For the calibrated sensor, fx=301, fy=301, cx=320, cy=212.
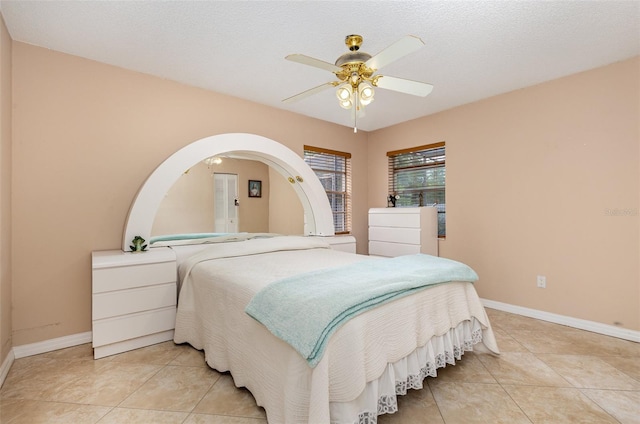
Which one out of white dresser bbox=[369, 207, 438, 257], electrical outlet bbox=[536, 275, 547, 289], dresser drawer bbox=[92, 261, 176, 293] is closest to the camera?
dresser drawer bbox=[92, 261, 176, 293]

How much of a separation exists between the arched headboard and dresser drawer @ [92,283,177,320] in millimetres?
465

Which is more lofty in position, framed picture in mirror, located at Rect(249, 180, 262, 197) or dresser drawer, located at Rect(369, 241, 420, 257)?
framed picture in mirror, located at Rect(249, 180, 262, 197)

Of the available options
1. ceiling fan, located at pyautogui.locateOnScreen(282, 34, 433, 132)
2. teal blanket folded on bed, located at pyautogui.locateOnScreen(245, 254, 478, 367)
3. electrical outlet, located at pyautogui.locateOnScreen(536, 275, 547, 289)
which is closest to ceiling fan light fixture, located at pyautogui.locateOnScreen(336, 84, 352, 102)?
ceiling fan, located at pyautogui.locateOnScreen(282, 34, 433, 132)

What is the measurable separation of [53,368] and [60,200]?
1.26m

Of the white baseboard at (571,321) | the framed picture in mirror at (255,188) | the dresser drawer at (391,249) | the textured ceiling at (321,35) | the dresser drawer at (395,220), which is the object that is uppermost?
the textured ceiling at (321,35)

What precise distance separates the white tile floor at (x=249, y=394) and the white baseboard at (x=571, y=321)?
14 cm

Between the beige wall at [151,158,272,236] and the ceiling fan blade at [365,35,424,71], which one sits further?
the beige wall at [151,158,272,236]

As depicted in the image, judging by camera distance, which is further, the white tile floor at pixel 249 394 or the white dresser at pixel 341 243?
the white dresser at pixel 341 243

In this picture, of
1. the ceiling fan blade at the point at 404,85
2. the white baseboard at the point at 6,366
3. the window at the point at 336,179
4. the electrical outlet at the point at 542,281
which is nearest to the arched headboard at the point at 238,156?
the window at the point at 336,179

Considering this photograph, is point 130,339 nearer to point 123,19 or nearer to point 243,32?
point 123,19

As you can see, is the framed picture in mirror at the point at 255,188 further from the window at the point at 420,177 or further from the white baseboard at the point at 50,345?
the window at the point at 420,177

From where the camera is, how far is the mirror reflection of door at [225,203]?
3164 millimetres

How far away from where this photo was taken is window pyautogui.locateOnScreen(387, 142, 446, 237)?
4012 millimetres

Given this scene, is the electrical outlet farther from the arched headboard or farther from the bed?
the arched headboard
